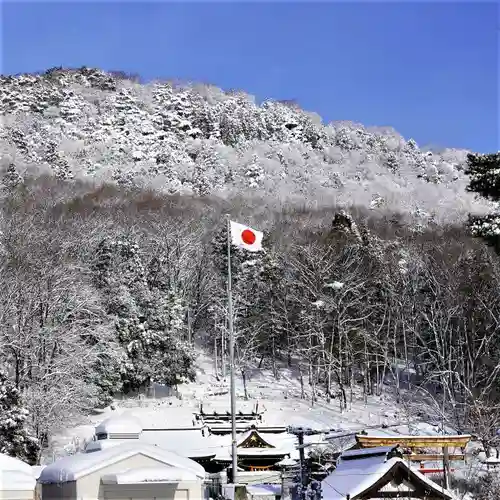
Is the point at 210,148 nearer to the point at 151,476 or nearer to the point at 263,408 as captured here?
the point at 263,408

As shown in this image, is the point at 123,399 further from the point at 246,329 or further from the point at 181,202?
the point at 181,202

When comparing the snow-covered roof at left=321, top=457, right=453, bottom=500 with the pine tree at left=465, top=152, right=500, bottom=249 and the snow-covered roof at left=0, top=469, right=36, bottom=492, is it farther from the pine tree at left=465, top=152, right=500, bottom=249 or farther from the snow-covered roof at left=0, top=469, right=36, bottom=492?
the pine tree at left=465, top=152, right=500, bottom=249

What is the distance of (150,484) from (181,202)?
61.7m

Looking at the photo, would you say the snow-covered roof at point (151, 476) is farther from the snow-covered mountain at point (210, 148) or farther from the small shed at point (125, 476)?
the snow-covered mountain at point (210, 148)

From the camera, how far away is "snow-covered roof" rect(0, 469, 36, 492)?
16248mm

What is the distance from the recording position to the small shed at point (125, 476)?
57.8ft

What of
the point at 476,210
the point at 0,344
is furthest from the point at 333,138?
the point at 0,344

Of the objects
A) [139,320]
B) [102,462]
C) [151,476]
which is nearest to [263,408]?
[139,320]

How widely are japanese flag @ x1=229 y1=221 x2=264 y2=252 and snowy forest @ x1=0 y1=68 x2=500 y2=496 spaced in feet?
25.9

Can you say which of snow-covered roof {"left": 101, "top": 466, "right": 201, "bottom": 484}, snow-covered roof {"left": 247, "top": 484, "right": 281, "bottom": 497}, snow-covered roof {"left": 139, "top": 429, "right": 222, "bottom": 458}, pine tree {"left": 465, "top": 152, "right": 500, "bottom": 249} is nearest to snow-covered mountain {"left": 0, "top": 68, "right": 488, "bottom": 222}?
snow-covered roof {"left": 139, "top": 429, "right": 222, "bottom": 458}

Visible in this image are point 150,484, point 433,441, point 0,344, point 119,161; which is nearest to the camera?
point 150,484

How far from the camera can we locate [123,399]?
4819 cm

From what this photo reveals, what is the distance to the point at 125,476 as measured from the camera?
17562 mm

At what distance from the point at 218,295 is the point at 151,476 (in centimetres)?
3966
